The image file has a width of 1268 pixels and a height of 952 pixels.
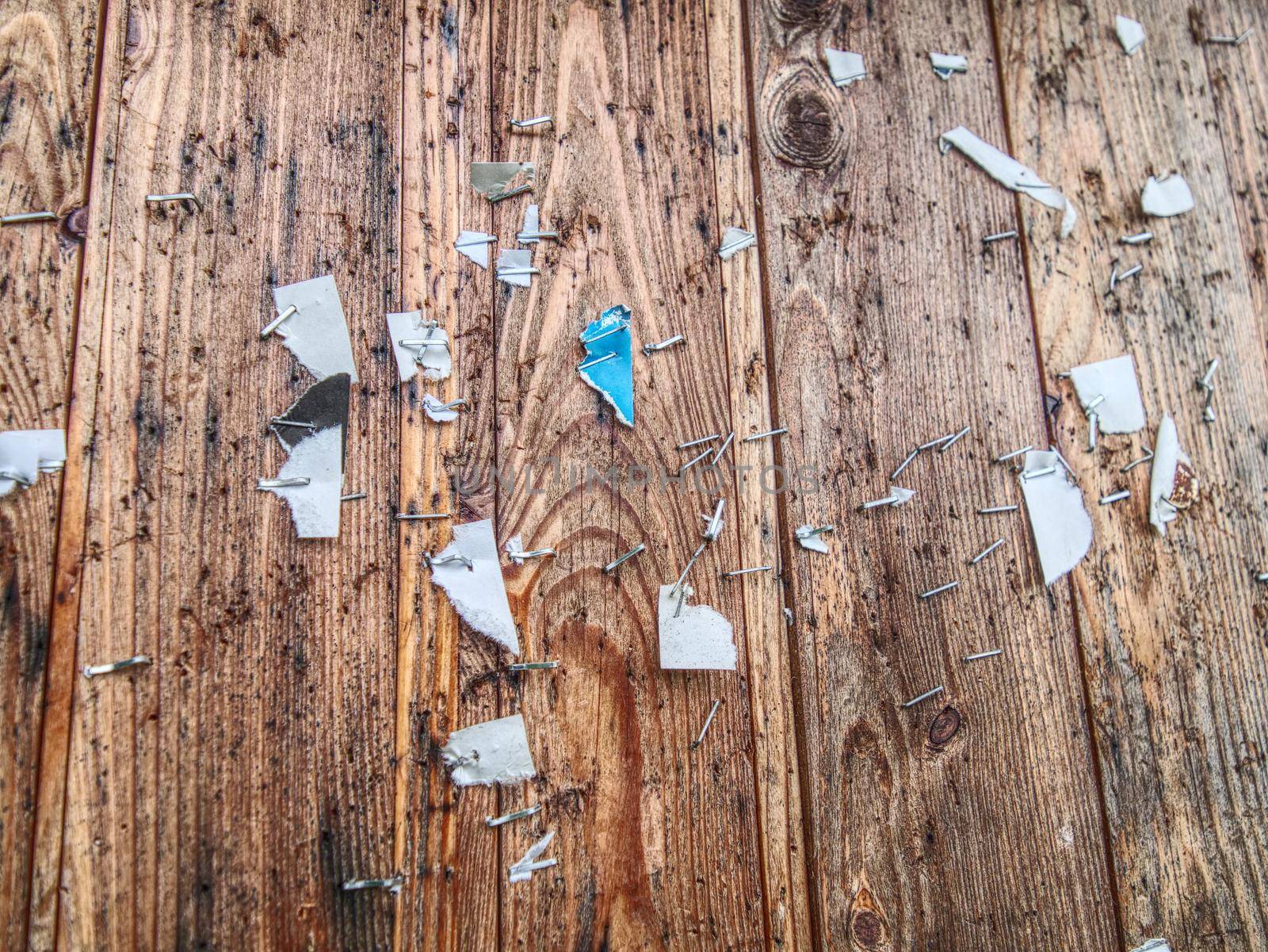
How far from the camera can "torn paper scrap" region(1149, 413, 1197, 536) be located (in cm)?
87

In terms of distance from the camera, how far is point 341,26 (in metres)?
0.78

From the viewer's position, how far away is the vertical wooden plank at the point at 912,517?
766mm

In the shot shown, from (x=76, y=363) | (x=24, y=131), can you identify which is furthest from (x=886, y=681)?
(x=24, y=131)

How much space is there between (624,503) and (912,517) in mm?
299

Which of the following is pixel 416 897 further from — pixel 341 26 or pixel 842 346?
pixel 341 26

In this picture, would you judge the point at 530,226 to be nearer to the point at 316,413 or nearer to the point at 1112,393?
the point at 316,413

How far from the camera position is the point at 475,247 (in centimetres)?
78

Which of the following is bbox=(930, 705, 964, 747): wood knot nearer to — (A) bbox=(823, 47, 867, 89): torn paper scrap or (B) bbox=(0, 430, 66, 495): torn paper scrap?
(A) bbox=(823, 47, 867, 89): torn paper scrap

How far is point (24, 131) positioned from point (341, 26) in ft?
0.99

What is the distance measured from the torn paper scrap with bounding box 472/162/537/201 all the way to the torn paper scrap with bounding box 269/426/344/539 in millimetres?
275

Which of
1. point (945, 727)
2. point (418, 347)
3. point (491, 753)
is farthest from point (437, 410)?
point (945, 727)

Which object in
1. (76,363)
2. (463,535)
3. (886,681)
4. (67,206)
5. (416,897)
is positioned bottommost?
(416,897)

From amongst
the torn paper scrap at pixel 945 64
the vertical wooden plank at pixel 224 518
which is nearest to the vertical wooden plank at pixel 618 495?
the vertical wooden plank at pixel 224 518

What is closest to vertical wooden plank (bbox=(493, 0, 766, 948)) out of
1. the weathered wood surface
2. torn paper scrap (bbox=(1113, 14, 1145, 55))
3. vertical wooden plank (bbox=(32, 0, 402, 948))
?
the weathered wood surface
